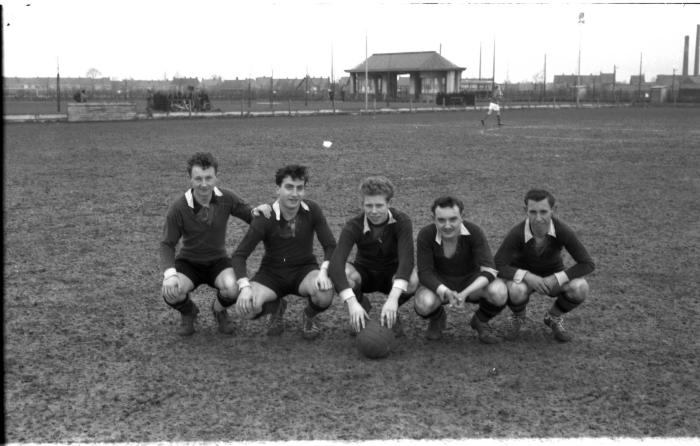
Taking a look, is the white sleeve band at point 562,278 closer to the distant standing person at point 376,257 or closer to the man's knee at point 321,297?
the distant standing person at point 376,257

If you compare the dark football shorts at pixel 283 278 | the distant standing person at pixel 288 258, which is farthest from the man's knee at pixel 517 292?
the dark football shorts at pixel 283 278

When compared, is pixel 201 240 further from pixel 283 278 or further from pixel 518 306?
pixel 518 306

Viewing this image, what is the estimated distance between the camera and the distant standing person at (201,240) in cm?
491

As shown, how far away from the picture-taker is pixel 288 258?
5.05 m

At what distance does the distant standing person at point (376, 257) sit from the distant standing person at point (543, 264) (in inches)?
25.4

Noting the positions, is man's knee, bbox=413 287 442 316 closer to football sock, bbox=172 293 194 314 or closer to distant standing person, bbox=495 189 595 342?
distant standing person, bbox=495 189 595 342

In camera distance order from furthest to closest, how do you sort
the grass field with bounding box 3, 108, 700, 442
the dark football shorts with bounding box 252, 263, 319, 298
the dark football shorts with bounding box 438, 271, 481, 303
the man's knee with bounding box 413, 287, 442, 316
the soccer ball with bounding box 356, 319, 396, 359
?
the dark football shorts with bounding box 252, 263, 319, 298 → the dark football shorts with bounding box 438, 271, 481, 303 → the man's knee with bounding box 413, 287, 442, 316 → the soccer ball with bounding box 356, 319, 396, 359 → the grass field with bounding box 3, 108, 700, 442

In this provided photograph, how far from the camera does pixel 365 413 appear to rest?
3.67 meters

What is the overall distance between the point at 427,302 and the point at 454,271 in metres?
0.31

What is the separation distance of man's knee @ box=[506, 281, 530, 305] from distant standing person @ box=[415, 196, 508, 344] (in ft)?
0.19

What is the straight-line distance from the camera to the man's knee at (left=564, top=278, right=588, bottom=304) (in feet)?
15.5

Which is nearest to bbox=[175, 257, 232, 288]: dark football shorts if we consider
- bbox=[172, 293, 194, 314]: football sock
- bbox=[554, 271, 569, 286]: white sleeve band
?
bbox=[172, 293, 194, 314]: football sock

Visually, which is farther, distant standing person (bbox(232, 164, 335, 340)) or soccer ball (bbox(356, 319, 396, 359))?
distant standing person (bbox(232, 164, 335, 340))

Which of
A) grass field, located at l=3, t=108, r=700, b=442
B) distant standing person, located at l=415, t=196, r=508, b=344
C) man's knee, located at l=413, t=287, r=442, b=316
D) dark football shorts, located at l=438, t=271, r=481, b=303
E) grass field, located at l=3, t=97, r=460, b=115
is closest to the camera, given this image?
grass field, located at l=3, t=108, r=700, b=442
